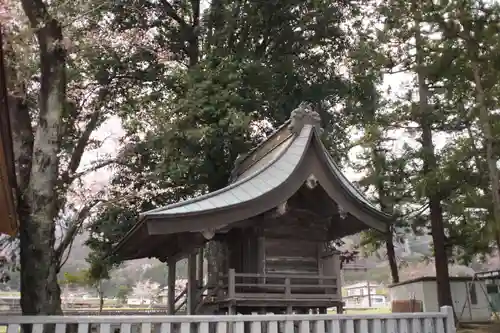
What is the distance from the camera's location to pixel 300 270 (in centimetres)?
829

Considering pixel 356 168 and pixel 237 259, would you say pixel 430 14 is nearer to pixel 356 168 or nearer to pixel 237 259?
pixel 237 259

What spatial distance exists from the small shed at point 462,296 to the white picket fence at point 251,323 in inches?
557

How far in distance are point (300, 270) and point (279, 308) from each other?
76cm

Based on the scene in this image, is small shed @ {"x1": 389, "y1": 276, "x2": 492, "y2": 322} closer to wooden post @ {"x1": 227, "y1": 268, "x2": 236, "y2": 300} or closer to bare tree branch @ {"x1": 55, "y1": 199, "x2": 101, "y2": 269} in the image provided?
bare tree branch @ {"x1": 55, "y1": 199, "x2": 101, "y2": 269}

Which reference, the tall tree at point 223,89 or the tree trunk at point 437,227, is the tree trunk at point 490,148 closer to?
the tree trunk at point 437,227

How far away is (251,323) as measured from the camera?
522 cm

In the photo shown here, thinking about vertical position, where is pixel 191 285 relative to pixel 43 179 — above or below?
below

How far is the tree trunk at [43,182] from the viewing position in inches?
309

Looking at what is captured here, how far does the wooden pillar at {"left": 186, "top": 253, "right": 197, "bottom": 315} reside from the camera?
8.32 m

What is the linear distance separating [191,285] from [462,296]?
1513 cm

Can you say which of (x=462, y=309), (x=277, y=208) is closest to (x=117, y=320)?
(x=277, y=208)

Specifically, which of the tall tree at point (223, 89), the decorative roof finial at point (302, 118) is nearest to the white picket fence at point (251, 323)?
the decorative roof finial at point (302, 118)

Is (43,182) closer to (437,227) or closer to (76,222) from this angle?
(76,222)

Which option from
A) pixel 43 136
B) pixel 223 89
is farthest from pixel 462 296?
pixel 43 136
